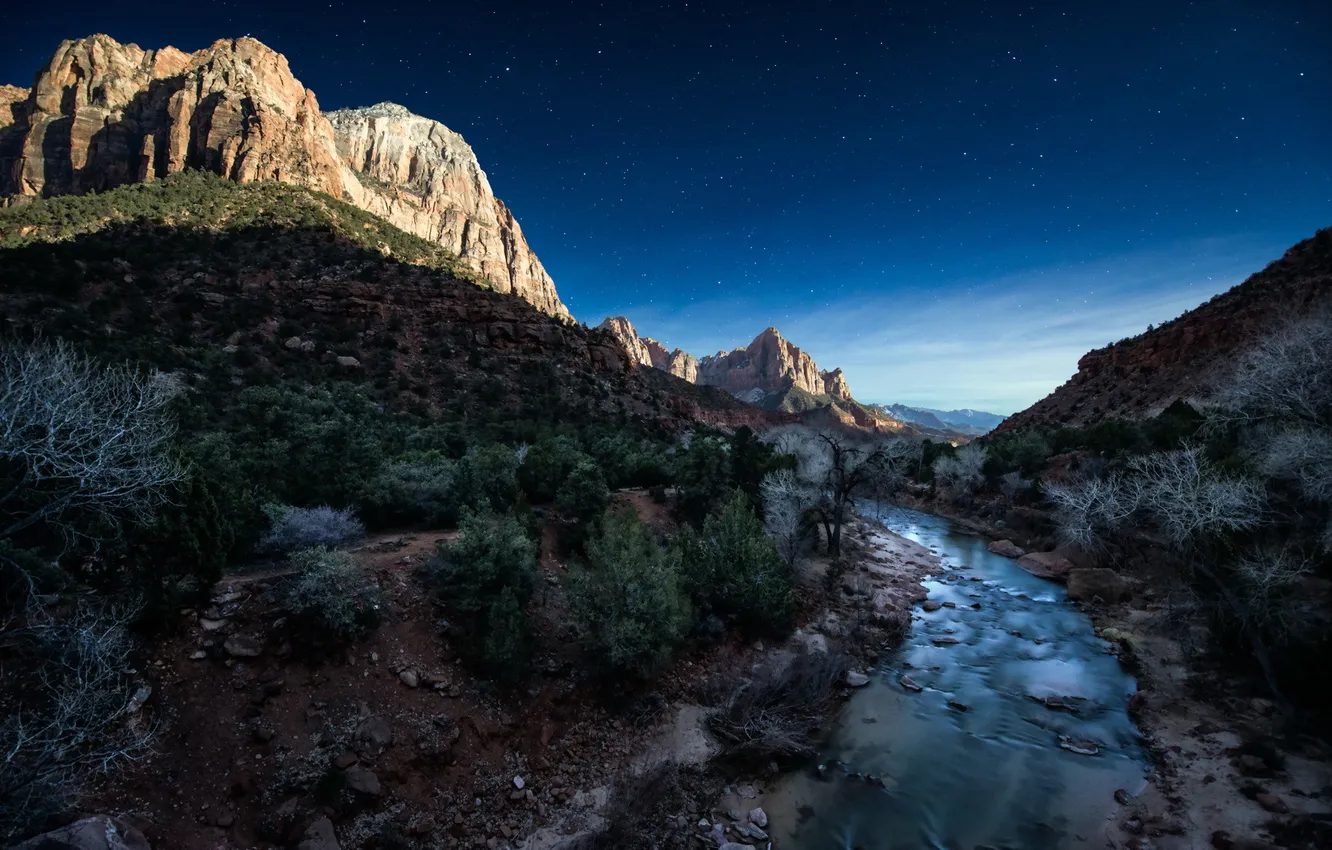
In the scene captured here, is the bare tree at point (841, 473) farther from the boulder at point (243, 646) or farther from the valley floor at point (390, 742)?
the boulder at point (243, 646)

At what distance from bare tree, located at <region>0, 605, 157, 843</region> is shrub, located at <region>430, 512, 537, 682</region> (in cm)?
434

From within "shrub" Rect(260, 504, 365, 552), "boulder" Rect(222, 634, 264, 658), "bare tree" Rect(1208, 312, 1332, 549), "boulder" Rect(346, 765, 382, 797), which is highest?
"bare tree" Rect(1208, 312, 1332, 549)

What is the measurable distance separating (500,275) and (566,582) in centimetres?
10145

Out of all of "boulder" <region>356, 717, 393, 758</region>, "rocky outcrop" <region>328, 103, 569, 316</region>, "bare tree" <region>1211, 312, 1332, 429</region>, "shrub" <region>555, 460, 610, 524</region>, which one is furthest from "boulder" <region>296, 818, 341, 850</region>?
"rocky outcrop" <region>328, 103, 569, 316</region>

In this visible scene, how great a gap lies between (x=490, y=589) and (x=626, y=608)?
289cm

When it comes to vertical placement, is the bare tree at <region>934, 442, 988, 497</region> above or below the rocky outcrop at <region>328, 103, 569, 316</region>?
below

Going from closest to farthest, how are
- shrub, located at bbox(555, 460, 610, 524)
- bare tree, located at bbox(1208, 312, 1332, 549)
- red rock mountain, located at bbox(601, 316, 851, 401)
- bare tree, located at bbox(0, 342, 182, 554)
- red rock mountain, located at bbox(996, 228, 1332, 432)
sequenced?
bare tree, located at bbox(0, 342, 182, 554) → bare tree, located at bbox(1208, 312, 1332, 549) → shrub, located at bbox(555, 460, 610, 524) → red rock mountain, located at bbox(996, 228, 1332, 432) → red rock mountain, located at bbox(601, 316, 851, 401)

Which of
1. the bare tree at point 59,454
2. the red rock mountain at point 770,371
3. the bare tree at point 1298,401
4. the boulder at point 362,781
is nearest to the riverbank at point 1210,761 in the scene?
the bare tree at point 1298,401

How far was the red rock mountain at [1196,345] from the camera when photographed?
35.4 meters

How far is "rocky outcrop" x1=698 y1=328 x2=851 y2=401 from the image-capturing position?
545ft

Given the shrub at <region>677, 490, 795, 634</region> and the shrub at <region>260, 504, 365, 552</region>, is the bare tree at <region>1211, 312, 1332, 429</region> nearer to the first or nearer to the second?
the shrub at <region>677, 490, 795, 634</region>

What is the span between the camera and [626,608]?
10484mm

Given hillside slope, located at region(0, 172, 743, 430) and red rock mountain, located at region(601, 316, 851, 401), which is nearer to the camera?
hillside slope, located at region(0, 172, 743, 430)

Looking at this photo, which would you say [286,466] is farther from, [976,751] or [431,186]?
[431,186]
